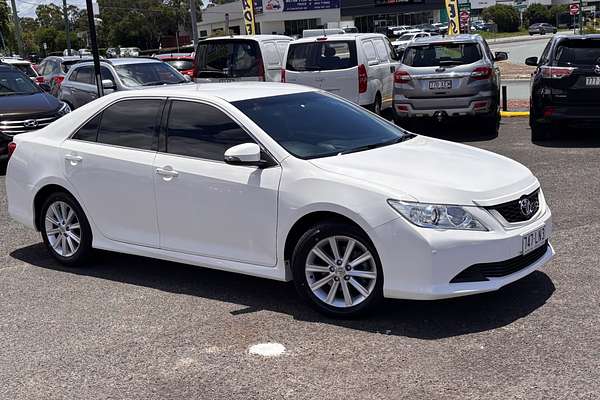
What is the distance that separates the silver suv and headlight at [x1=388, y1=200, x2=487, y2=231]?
8191 mm

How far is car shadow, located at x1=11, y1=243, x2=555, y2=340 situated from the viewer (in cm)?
489

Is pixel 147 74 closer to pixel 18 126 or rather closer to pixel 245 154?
pixel 18 126

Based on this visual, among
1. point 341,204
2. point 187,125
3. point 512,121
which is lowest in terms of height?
point 512,121

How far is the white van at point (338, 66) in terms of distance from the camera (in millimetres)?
13211

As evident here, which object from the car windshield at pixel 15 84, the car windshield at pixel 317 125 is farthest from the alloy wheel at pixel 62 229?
the car windshield at pixel 15 84

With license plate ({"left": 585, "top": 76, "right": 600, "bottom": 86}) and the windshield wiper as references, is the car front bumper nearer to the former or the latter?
the windshield wiper

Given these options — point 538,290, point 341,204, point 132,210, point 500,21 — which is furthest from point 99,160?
point 500,21

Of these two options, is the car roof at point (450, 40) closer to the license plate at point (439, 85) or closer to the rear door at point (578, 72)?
the license plate at point (439, 85)

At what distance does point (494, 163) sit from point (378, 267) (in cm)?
132

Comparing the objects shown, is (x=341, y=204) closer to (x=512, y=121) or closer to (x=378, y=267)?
(x=378, y=267)

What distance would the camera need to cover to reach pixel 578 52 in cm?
1127

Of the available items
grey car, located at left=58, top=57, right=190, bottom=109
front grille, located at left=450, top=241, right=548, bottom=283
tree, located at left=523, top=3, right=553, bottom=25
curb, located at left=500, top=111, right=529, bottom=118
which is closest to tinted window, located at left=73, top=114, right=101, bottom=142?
front grille, located at left=450, top=241, right=548, bottom=283

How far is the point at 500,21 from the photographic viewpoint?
92938mm

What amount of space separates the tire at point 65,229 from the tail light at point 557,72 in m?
7.67
